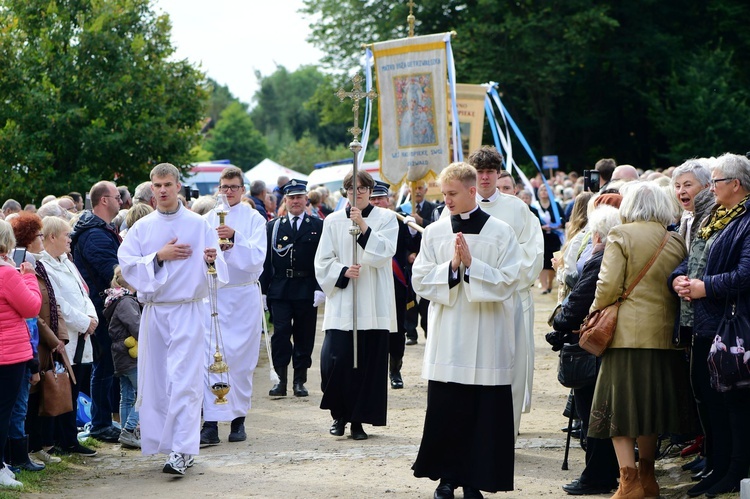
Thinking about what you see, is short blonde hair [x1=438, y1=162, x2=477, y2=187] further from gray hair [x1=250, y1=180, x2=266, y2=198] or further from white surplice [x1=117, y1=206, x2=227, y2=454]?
gray hair [x1=250, y1=180, x2=266, y2=198]

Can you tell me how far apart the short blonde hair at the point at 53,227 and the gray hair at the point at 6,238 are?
1.16m

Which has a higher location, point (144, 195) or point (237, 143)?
point (237, 143)

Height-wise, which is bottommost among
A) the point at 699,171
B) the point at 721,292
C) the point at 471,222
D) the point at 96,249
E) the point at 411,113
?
the point at 721,292

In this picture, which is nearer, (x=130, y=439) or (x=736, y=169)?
(x=736, y=169)

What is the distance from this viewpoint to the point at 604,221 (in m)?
7.08

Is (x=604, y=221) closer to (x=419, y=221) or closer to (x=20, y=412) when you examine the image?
(x=20, y=412)

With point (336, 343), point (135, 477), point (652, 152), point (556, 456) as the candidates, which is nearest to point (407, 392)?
point (336, 343)

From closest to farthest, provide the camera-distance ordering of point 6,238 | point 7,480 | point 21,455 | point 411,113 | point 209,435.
Answer: point 6,238
point 7,480
point 21,455
point 209,435
point 411,113

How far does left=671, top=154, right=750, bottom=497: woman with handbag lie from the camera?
6273 millimetres

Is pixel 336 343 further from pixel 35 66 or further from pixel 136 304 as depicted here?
pixel 35 66

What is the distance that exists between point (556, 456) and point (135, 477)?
3109 millimetres

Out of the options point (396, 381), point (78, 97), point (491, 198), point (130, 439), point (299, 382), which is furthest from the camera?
point (78, 97)

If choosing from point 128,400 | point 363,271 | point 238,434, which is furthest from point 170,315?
point 363,271

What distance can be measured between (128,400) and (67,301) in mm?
1264
